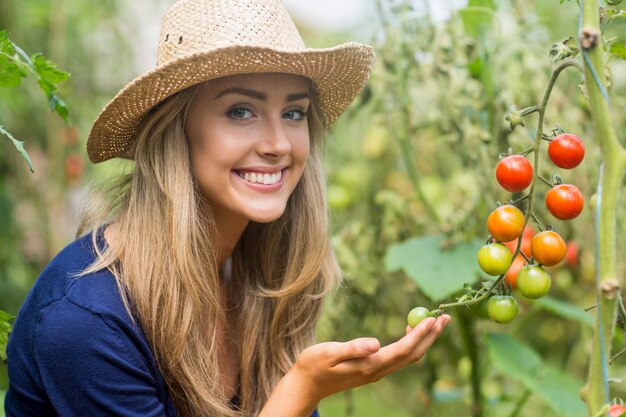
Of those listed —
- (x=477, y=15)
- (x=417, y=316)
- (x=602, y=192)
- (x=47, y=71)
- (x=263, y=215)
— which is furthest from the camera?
(x=477, y=15)

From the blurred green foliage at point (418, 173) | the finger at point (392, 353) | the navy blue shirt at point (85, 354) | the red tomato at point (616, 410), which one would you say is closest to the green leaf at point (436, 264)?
the blurred green foliage at point (418, 173)

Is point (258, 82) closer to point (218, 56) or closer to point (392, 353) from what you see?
point (218, 56)

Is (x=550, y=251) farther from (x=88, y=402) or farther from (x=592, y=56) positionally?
(x=88, y=402)

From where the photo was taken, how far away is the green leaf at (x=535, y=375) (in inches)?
66.8

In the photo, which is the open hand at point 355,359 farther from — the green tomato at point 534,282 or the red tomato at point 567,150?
the red tomato at point 567,150

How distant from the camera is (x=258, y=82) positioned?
1304 mm

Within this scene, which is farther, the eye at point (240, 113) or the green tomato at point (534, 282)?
the eye at point (240, 113)

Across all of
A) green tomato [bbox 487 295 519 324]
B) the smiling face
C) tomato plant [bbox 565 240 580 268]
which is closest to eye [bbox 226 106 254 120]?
the smiling face

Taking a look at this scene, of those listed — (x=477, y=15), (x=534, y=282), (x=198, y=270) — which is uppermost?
(x=477, y=15)

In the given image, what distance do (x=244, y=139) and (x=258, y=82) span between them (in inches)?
4.1

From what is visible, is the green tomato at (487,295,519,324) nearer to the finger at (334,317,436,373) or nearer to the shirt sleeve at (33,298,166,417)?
the finger at (334,317,436,373)

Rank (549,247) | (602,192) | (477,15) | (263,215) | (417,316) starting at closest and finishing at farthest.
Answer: (602,192)
(549,247)
(417,316)
(263,215)
(477,15)

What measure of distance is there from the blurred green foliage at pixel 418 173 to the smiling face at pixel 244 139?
396 millimetres

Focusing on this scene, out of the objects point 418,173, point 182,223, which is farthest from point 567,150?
point 418,173
